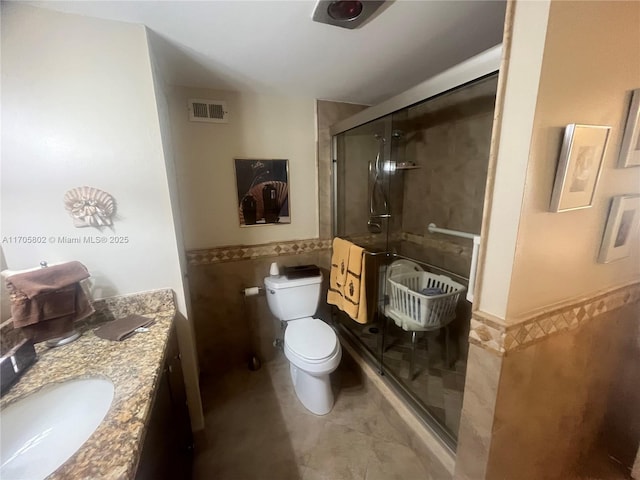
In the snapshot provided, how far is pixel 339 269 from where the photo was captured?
2.00 m

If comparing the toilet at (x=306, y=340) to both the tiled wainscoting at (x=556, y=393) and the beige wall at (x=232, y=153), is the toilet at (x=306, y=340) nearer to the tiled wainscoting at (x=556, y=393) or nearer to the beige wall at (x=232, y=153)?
the beige wall at (x=232, y=153)

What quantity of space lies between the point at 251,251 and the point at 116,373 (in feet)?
3.97

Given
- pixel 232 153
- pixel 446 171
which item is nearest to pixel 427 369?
pixel 446 171

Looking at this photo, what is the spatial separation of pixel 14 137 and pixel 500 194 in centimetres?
172

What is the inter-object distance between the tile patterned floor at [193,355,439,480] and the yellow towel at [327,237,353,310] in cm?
60

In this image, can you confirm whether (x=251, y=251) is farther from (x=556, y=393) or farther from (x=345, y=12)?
(x=556, y=393)

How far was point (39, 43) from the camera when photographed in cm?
94

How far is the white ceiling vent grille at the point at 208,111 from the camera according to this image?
1.69 meters

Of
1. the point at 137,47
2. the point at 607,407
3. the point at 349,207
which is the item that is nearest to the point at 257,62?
the point at 137,47

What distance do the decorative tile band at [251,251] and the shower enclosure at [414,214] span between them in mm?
231

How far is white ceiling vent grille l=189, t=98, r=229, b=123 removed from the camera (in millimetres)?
1694

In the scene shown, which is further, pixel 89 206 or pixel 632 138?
pixel 89 206

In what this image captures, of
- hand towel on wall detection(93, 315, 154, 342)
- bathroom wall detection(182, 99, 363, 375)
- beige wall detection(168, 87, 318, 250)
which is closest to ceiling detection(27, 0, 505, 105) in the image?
beige wall detection(168, 87, 318, 250)

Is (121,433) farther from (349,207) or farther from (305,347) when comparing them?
(349,207)
